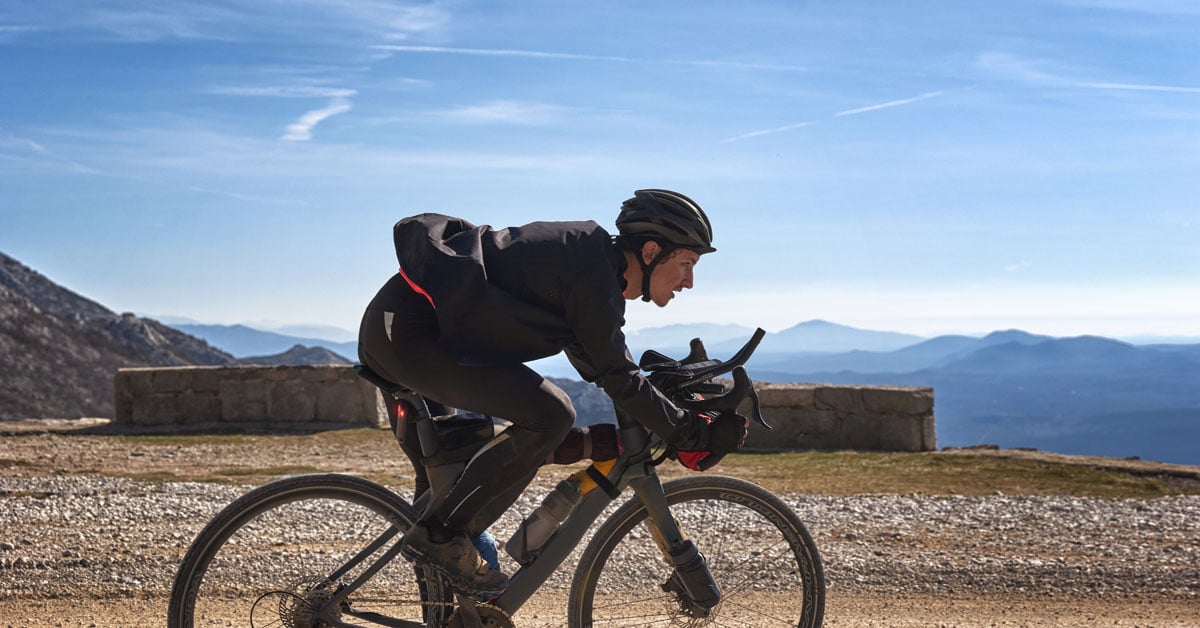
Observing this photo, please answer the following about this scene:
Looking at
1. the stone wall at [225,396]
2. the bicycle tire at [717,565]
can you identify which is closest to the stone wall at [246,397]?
the stone wall at [225,396]

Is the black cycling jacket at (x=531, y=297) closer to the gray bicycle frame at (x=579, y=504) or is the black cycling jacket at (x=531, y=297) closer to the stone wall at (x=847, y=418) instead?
the gray bicycle frame at (x=579, y=504)

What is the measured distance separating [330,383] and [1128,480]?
11.0 meters

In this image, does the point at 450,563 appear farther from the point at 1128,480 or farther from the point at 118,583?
the point at 1128,480

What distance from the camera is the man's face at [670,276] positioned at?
384cm

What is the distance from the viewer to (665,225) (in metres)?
3.80

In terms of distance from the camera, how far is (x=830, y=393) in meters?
14.6

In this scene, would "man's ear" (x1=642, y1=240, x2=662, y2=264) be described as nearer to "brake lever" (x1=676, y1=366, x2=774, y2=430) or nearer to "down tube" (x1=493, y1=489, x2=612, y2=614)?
"brake lever" (x1=676, y1=366, x2=774, y2=430)

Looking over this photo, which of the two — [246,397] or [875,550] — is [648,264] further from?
[246,397]

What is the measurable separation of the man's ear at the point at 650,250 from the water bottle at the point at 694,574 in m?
1.10

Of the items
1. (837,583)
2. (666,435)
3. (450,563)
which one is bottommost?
(837,583)

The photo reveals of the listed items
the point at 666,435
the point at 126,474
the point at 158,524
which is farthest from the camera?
the point at 126,474

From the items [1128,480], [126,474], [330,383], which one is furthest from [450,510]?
[330,383]

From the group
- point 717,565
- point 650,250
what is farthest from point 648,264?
point 717,565

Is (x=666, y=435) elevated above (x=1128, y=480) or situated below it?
above
